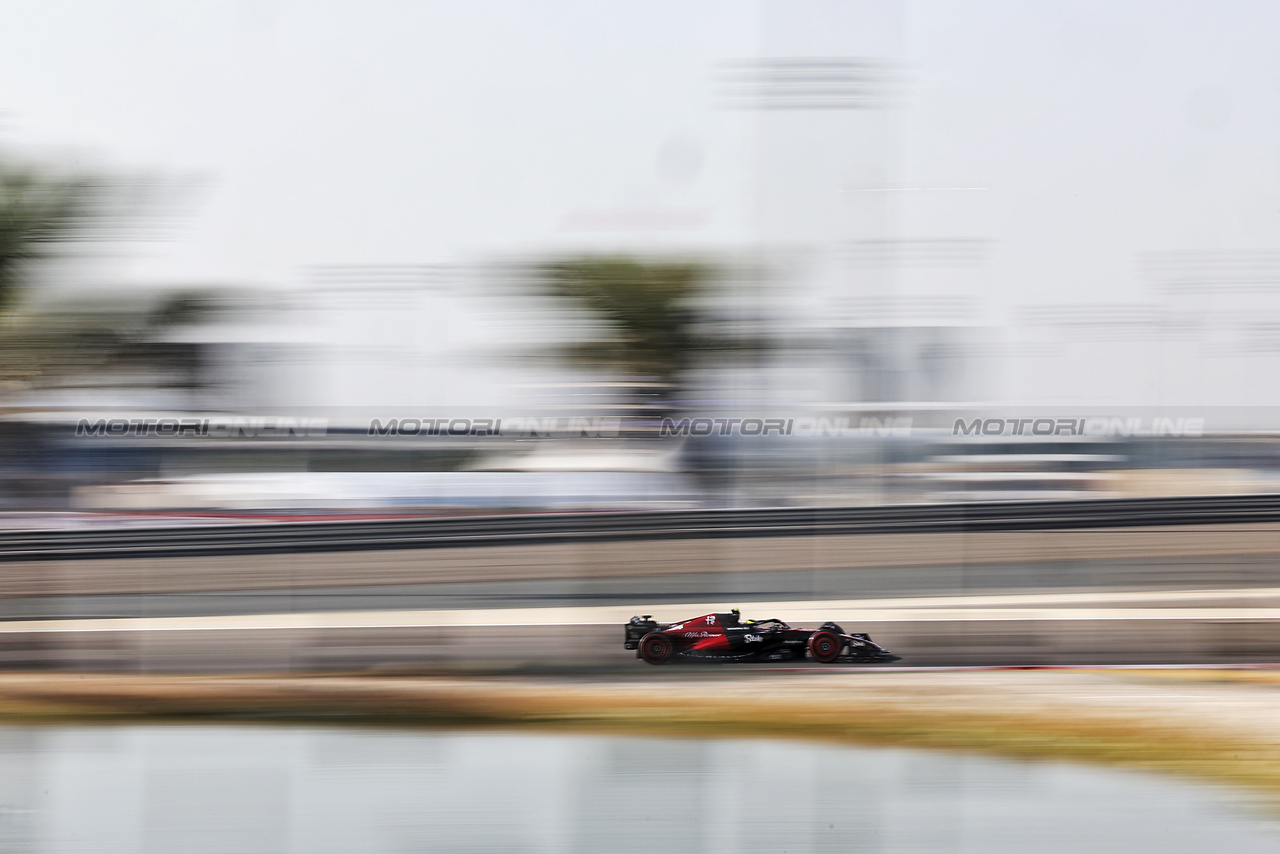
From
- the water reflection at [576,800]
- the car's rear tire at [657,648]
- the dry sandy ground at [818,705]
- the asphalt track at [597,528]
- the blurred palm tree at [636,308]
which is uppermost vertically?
the blurred palm tree at [636,308]

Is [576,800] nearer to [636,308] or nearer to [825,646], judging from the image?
[825,646]

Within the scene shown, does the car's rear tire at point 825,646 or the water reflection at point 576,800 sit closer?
the water reflection at point 576,800

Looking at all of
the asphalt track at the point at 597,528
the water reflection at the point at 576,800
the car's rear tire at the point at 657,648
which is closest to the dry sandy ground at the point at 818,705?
the car's rear tire at the point at 657,648

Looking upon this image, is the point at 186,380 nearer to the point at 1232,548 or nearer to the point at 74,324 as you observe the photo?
the point at 74,324

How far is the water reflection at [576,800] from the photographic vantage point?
8.05ft

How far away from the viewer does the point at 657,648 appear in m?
3.86

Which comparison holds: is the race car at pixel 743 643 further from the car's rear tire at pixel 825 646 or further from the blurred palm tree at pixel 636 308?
the blurred palm tree at pixel 636 308

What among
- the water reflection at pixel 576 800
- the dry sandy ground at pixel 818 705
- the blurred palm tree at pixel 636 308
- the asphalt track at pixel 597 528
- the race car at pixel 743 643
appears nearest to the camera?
the water reflection at pixel 576 800

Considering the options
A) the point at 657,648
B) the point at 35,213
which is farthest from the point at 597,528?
the point at 35,213

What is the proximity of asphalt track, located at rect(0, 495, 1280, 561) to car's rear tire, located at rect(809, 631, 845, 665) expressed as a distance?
51 centimetres

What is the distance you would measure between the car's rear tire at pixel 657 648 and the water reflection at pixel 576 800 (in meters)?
0.62

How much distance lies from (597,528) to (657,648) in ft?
2.00

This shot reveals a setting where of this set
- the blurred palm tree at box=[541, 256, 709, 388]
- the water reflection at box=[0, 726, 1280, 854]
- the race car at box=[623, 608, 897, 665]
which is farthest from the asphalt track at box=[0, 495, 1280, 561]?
the water reflection at box=[0, 726, 1280, 854]

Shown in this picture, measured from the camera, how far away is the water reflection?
2453 mm
